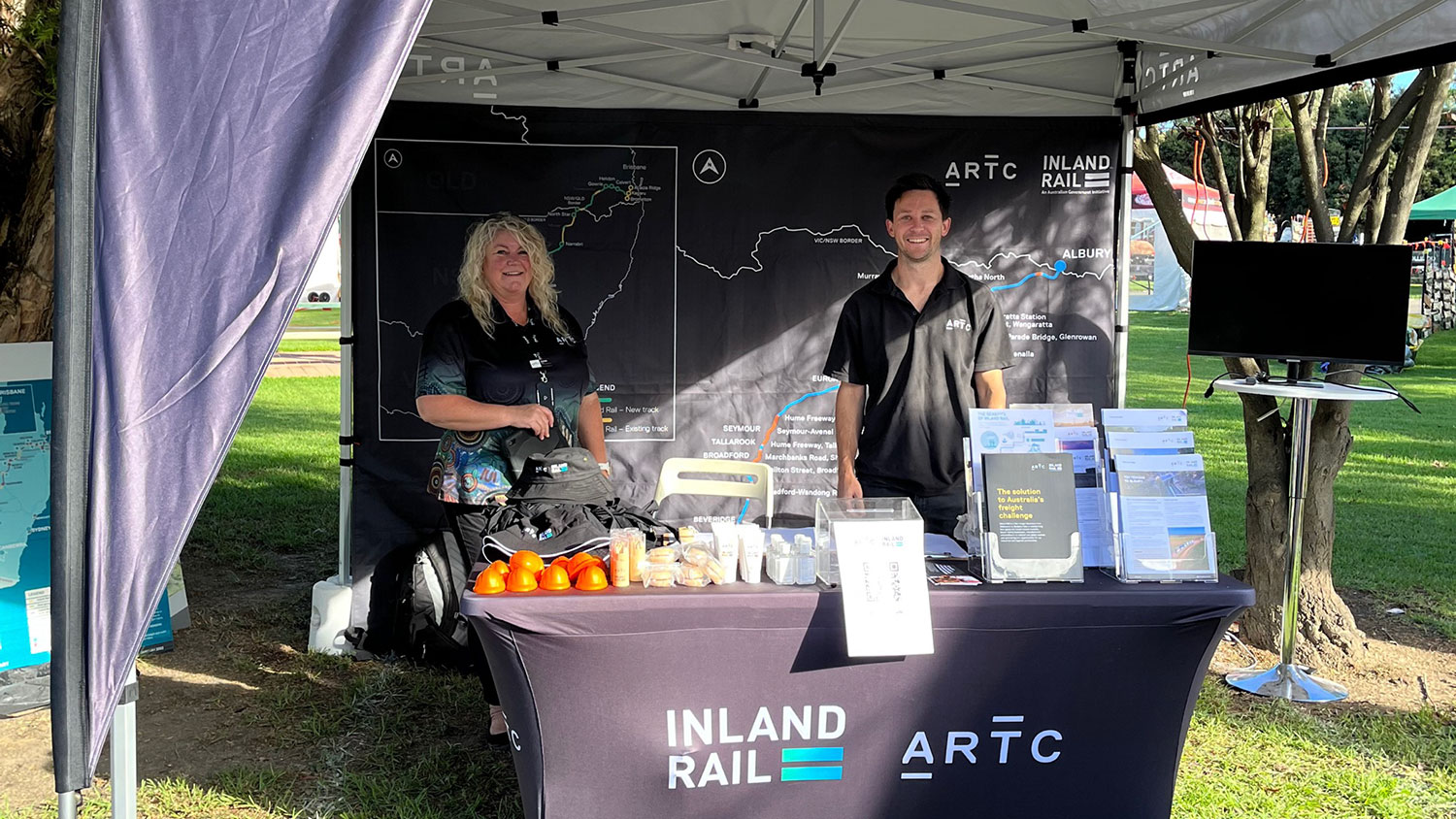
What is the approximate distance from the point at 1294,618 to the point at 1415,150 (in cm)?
177

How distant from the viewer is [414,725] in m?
3.83

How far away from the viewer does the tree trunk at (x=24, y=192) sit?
12.4ft

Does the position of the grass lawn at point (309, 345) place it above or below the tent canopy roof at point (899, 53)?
below

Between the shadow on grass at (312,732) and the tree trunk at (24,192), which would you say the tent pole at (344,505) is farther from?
the tree trunk at (24,192)

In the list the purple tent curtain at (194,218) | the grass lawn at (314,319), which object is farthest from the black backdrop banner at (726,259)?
the grass lawn at (314,319)

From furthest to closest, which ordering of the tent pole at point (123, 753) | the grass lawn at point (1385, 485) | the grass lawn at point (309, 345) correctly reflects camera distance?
the grass lawn at point (309, 345) < the grass lawn at point (1385, 485) < the tent pole at point (123, 753)

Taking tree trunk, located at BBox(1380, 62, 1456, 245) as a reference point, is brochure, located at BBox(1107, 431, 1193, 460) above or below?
below

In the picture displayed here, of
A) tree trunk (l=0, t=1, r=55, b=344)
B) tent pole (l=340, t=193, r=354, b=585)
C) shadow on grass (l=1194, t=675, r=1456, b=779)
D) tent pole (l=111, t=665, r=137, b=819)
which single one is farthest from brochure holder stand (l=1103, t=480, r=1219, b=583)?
tree trunk (l=0, t=1, r=55, b=344)

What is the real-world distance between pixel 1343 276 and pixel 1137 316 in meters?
21.1

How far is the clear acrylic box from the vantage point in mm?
2453

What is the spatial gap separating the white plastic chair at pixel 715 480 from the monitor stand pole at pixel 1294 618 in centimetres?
178

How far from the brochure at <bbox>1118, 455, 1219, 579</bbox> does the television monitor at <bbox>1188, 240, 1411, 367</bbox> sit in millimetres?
1486

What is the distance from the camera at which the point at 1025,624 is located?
2.56 m

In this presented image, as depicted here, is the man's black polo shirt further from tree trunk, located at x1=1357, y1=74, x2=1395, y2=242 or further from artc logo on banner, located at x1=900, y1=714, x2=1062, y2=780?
tree trunk, located at x1=1357, y1=74, x2=1395, y2=242
